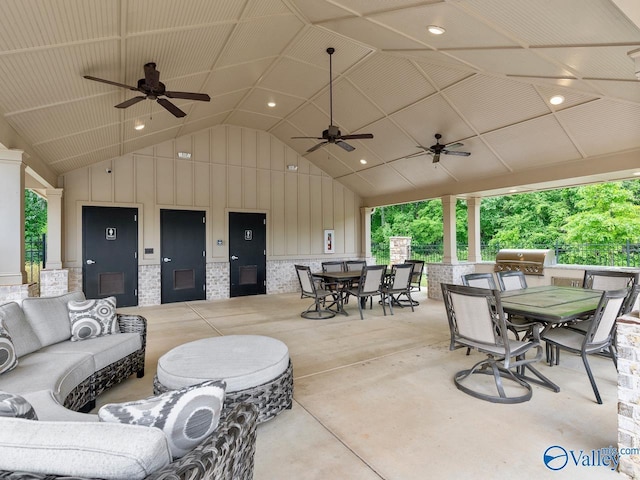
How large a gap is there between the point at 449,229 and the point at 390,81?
402 cm

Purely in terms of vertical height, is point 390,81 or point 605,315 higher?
point 390,81

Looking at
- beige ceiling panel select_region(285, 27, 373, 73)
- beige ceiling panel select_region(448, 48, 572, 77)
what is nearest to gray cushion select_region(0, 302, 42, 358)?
beige ceiling panel select_region(285, 27, 373, 73)

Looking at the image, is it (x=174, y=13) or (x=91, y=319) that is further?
(x=174, y=13)

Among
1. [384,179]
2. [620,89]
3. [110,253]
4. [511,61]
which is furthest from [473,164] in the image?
[110,253]

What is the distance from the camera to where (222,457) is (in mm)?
1188

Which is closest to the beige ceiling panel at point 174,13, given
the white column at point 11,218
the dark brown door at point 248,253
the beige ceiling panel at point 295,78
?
the beige ceiling panel at point 295,78

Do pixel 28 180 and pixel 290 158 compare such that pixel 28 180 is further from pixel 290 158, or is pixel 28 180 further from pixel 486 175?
pixel 486 175

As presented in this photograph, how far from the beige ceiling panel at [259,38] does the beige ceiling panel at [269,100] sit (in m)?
1.59

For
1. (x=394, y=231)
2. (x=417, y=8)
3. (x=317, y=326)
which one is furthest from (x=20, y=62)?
(x=394, y=231)

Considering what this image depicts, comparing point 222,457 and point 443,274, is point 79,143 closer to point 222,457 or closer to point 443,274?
point 222,457

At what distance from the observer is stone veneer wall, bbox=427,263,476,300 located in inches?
321

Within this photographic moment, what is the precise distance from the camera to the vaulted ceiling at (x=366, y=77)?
308 cm

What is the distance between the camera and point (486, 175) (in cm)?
Result: 731

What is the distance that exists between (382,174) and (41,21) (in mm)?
7329
